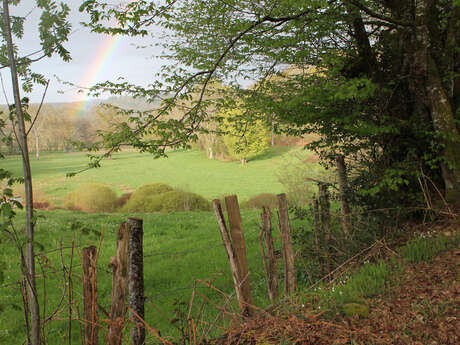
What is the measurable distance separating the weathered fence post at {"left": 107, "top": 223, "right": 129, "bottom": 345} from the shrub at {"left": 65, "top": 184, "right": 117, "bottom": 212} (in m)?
27.0

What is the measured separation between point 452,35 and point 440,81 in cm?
103

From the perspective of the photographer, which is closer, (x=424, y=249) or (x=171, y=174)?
(x=424, y=249)

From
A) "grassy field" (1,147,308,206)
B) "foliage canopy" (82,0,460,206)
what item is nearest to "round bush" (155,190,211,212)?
"grassy field" (1,147,308,206)

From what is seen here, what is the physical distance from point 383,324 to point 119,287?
98.7 inches

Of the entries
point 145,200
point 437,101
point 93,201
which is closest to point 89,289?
point 437,101

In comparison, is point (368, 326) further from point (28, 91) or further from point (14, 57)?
point (14, 57)

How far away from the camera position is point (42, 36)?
3.03m

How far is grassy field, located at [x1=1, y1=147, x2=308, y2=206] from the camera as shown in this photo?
37719mm

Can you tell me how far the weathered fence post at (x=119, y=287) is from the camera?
297cm

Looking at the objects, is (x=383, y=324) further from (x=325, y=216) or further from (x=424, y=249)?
(x=325, y=216)

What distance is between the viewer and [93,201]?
97.7ft

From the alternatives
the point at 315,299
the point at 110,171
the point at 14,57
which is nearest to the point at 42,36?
the point at 14,57

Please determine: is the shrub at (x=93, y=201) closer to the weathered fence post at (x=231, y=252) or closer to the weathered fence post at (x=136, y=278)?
the weathered fence post at (x=231, y=252)

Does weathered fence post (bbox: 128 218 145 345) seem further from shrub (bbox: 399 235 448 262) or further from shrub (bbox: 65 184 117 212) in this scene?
shrub (bbox: 65 184 117 212)
